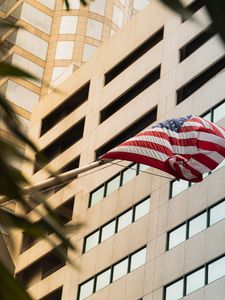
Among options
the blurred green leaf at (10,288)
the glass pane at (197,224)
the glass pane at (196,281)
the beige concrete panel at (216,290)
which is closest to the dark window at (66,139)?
the glass pane at (197,224)

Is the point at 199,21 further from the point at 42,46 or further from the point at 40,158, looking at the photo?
the point at 42,46

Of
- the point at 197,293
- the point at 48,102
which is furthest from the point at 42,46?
the point at 197,293

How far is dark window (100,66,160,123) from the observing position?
50.0 metres

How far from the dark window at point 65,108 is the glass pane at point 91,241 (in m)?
10.7

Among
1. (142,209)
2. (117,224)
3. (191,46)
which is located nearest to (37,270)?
(117,224)

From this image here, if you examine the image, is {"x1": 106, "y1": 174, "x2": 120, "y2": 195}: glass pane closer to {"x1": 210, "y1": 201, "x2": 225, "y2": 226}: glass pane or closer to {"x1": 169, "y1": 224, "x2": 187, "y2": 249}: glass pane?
{"x1": 169, "y1": 224, "x2": 187, "y2": 249}: glass pane

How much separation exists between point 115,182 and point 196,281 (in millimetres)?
10375

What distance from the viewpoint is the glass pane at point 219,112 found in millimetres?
42312

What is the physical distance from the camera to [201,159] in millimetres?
32938

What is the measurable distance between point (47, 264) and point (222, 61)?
561 inches

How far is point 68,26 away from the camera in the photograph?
73438 mm

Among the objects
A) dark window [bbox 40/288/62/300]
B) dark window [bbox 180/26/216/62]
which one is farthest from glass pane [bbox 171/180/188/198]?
dark window [bbox 40/288/62/300]

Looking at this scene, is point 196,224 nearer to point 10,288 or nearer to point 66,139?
point 66,139

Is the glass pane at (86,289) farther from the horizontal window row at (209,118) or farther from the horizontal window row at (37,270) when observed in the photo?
the horizontal window row at (209,118)
